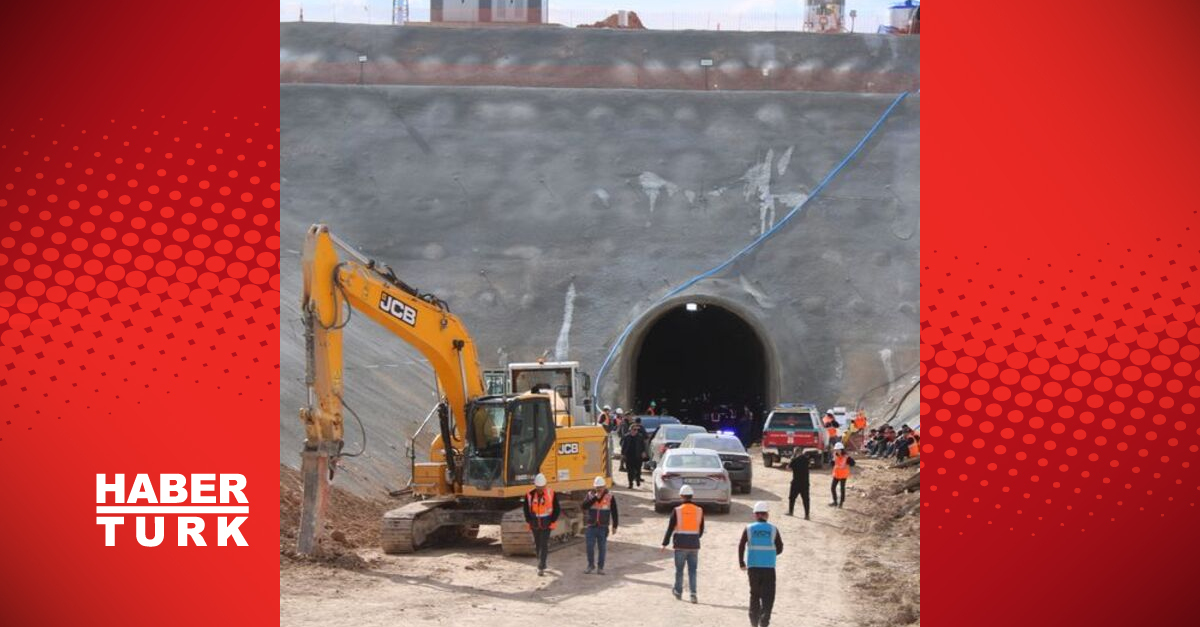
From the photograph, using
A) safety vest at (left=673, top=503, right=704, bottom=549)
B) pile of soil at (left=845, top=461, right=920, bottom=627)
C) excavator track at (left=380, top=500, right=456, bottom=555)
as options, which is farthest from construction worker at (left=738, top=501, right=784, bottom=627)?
excavator track at (left=380, top=500, right=456, bottom=555)

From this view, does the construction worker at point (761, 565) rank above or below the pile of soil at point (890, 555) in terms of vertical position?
above

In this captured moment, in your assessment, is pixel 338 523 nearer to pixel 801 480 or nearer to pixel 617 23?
pixel 801 480

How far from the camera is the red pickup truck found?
148ft

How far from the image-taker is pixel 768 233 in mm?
55500

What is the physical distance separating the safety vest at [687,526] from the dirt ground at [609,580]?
0.87 metres

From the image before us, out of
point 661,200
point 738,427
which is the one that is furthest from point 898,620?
point 738,427

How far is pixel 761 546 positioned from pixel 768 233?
36.7 meters

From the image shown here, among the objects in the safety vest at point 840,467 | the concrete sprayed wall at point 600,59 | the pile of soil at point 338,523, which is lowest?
the pile of soil at point 338,523

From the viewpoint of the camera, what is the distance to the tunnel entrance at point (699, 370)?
66.7 meters

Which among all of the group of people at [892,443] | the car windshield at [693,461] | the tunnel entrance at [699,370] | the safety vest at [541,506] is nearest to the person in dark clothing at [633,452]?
the car windshield at [693,461]

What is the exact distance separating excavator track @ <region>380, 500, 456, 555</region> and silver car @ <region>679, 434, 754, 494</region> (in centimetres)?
1077

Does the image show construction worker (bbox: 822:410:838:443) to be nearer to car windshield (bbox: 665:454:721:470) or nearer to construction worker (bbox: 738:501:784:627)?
car windshield (bbox: 665:454:721:470)

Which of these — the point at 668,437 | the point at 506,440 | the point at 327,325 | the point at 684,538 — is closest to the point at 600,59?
the point at 668,437

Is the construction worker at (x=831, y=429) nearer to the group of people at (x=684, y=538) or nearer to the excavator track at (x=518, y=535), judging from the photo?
the excavator track at (x=518, y=535)
